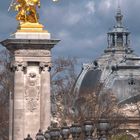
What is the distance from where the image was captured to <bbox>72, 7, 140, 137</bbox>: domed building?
98.4 meters

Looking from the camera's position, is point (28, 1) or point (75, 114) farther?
point (75, 114)

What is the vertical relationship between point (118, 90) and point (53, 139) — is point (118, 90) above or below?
above

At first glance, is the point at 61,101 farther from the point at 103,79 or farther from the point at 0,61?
the point at 103,79

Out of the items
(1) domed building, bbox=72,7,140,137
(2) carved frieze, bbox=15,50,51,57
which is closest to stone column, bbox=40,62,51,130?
(2) carved frieze, bbox=15,50,51,57

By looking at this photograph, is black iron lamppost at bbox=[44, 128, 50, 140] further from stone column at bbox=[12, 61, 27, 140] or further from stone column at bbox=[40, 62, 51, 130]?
stone column at bbox=[12, 61, 27, 140]

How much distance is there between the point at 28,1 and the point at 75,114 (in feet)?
97.2

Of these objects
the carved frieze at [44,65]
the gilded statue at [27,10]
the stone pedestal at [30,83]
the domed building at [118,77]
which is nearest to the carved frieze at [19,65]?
the stone pedestal at [30,83]

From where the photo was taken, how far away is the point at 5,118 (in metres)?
81.9

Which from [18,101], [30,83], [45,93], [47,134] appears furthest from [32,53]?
[47,134]

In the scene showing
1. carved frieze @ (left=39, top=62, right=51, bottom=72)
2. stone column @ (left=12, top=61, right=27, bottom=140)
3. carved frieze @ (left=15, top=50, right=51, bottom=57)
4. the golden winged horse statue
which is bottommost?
stone column @ (left=12, top=61, right=27, bottom=140)

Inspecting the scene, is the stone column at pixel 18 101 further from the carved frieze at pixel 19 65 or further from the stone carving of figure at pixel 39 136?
the stone carving of figure at pixel 39 136

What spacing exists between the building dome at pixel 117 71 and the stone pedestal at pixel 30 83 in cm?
4017

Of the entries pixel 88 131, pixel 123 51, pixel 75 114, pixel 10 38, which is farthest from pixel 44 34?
pixel 123 51

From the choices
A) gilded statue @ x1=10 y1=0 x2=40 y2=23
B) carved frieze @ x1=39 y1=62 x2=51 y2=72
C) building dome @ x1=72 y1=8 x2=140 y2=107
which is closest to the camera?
carved frieze @ x1=39 y1=62 x2=51 y2=72
